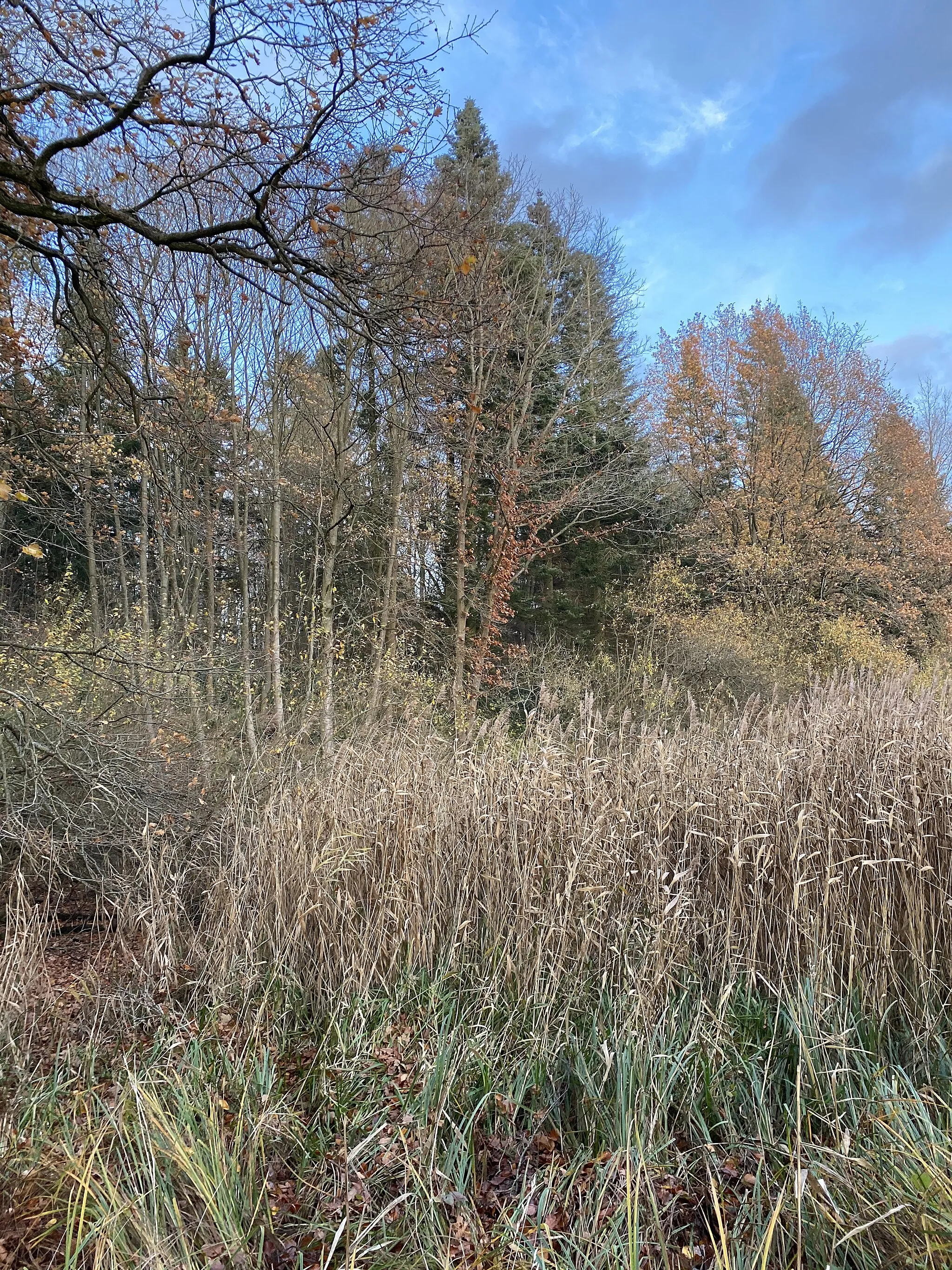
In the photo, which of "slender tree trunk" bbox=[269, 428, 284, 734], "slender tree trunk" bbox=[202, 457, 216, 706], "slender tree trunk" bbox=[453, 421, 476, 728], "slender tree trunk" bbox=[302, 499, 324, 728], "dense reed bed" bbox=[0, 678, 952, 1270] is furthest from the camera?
"slender tree trunk" bbox=[453, 421, 476, 728]

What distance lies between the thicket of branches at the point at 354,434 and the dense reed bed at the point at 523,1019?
1.54 meters

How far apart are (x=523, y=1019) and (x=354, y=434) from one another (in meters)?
8.42

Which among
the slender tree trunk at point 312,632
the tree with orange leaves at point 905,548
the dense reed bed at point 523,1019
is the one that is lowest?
the dense reed bed at point 523,1019

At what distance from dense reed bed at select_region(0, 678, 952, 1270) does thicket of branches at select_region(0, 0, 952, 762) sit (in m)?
1.54

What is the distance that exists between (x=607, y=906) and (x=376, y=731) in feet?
11.9

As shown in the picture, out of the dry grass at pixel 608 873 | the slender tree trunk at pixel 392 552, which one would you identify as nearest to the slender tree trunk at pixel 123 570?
the slender tree trunk at pixel 392 552

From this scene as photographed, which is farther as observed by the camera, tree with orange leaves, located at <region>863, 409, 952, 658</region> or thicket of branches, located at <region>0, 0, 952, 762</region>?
tree with orange leaves, located at <region>863, 409, 952, 658</region>

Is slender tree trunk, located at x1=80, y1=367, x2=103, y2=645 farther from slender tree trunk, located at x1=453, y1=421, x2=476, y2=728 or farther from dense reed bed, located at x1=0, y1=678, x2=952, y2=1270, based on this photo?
slender tree trunk, located at x1=453, y1=421, x2=476, y2=728

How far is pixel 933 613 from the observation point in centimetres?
1672

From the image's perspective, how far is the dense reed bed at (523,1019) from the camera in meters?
1.85

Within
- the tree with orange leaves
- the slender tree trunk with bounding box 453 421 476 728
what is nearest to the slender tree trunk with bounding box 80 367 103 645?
the slender tree trunk with bounding box 453 421 476 728

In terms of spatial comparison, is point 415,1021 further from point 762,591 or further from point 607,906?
point 762,591

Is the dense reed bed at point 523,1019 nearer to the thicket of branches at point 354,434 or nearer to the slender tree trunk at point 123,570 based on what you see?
the thicket of branches at point 354,434

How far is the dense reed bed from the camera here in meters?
1.85
